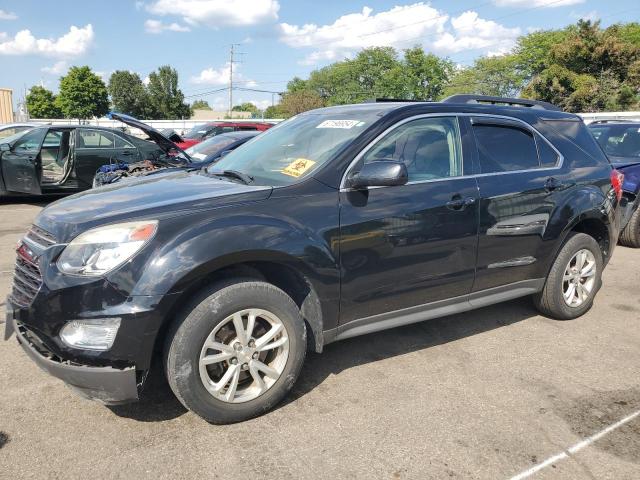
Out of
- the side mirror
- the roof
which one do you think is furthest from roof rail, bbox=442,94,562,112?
the side mirror

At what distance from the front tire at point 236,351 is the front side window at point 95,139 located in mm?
8252

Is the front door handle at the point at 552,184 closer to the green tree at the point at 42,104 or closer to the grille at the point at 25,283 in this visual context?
the grille at the point at 25,283

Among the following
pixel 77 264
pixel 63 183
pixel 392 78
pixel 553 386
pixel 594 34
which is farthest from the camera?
pixel 392 78

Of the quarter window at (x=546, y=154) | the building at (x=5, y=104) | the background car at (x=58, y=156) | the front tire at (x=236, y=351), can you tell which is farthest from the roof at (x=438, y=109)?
the building at (x=5, y=104)

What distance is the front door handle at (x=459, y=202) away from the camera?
139 inches

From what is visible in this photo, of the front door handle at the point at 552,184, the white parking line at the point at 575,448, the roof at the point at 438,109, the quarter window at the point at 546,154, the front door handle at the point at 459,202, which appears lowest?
the white parking line at the point at 575,448

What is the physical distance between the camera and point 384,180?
310cm

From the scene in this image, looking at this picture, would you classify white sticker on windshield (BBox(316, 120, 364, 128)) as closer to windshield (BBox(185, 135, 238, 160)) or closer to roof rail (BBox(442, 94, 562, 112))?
roof rail (BBox(442, 94, 562, 112))

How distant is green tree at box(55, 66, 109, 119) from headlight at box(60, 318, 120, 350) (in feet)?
225

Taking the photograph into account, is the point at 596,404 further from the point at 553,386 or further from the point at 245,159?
the point at 245,159

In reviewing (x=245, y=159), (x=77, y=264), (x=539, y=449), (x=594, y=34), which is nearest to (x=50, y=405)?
(x=77, y=264)

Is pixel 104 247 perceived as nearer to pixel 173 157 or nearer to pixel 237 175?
pixel 237 175

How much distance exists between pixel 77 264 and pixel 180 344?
645 mm

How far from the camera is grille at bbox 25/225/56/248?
274cm
